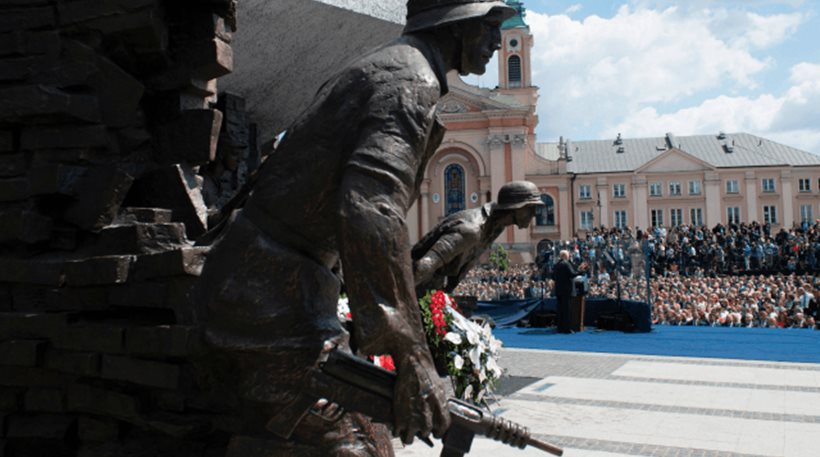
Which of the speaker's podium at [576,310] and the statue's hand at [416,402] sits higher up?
the statue's hand at [416,402]

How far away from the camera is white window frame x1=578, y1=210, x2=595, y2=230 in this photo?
6069 cm

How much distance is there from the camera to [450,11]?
103 inches

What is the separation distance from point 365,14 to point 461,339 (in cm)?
243

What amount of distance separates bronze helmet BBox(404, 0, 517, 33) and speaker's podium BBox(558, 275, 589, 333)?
1238 centimetres

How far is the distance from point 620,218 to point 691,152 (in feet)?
31.9

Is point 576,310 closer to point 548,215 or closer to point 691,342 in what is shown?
point 691,342

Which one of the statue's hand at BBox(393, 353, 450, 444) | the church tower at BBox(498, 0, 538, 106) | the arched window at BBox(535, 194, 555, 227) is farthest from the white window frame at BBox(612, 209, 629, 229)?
the statue's hand at BBox(393, 353, 450, 444)

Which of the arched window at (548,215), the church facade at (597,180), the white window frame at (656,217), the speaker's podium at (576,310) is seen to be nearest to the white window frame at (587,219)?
the church facade at (597,180)

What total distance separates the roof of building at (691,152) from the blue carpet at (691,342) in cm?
4830

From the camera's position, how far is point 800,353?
1103 cm

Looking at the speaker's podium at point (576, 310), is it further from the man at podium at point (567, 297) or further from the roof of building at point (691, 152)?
the roof of building at point (691, 152)

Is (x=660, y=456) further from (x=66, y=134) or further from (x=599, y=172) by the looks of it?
(x=599, y=172)

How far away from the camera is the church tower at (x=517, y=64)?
219 ft

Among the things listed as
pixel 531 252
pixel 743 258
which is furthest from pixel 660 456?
pixel 531 252
